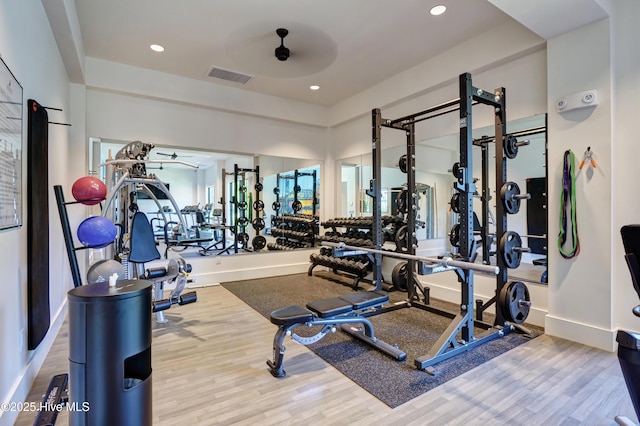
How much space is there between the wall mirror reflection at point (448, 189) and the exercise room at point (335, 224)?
37mm

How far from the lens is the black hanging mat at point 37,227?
2230mm

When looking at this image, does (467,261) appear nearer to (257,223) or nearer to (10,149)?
(10,149)

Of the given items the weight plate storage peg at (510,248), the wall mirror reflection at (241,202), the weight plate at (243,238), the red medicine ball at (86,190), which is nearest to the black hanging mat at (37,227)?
the red medicine ball at (86,190)

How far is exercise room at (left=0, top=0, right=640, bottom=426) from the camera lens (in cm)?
190

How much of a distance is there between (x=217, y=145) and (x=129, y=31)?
2.02 meters

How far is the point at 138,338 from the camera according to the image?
1405mm

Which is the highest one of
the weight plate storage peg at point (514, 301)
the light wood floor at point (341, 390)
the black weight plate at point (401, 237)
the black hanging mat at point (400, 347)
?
the black weight plate at point (401, 237)

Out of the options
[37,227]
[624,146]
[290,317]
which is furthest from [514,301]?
[37,227]

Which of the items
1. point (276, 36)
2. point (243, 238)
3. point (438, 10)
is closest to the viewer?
point (438, 10)

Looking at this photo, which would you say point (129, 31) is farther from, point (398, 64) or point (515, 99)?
point (515, 99)

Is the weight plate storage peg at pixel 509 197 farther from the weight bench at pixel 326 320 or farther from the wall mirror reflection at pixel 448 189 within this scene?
the weight bench at pixel 326 320

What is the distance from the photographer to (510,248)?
296 cm

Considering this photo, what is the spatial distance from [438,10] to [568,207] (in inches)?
89.8

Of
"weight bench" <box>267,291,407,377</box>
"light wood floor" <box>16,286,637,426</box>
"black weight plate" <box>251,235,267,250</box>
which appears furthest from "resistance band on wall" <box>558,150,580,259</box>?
"black weight plate" <box>251,235,267,250</box>
